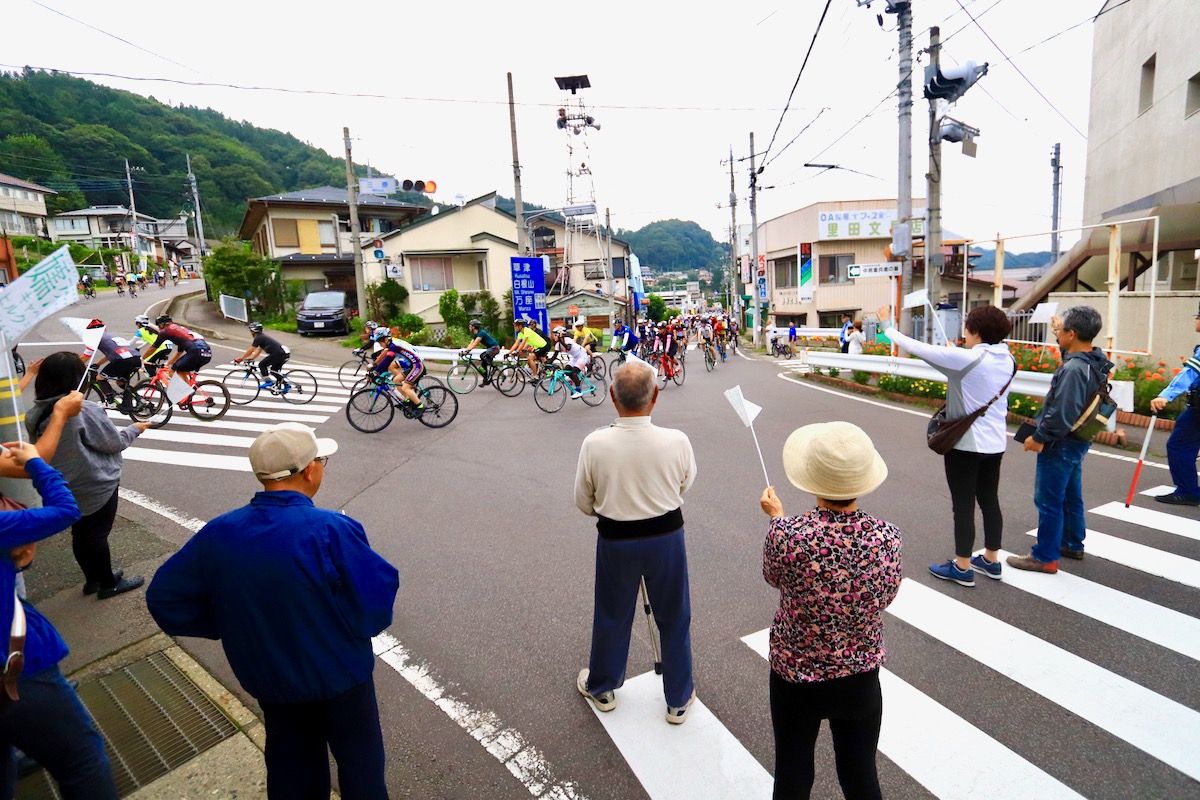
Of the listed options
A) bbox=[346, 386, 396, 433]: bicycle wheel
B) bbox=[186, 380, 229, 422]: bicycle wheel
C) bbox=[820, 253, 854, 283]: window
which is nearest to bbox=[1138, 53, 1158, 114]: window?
bbox=[346, 386, 396, 433]: bicycle wheel

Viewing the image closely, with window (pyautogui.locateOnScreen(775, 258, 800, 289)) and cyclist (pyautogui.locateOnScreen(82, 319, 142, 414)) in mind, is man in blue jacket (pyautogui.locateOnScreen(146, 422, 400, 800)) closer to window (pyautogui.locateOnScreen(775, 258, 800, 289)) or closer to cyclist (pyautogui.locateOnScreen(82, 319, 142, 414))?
cyclist (pyautogui.locateOnScreen(82, 319, 142, 414))

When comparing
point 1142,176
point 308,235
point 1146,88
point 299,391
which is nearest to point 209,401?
point 299,391

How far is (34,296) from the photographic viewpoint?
2.99 metres

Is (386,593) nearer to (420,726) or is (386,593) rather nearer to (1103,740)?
(420,726)

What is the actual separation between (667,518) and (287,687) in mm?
1730

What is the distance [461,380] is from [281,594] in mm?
13588

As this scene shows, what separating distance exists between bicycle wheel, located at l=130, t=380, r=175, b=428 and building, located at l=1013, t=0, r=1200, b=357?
51.4ft

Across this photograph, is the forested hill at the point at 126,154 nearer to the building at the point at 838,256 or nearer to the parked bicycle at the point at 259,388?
the building at the point at 838,256

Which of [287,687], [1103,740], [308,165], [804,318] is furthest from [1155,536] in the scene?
[308,165]

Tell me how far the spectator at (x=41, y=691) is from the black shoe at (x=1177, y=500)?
833cm

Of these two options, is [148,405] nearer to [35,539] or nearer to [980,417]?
Result: [35,539]

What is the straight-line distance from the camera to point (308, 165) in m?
60.1

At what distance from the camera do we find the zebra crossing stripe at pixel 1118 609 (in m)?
3.87

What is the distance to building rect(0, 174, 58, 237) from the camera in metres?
47.4
